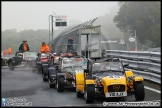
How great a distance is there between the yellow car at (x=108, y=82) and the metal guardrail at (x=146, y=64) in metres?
2.12

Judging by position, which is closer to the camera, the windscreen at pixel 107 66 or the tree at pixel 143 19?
the windscreen at pixel 107 66

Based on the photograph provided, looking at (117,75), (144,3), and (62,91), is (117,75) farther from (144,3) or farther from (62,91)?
(144,3)

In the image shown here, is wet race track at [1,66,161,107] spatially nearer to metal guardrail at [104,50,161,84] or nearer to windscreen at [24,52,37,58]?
metal guardrail at [104,50,161,84]

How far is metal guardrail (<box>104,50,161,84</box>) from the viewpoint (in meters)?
13.1

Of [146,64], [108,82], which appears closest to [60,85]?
[108,82]

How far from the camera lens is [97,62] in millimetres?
11297

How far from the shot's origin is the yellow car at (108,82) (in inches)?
392

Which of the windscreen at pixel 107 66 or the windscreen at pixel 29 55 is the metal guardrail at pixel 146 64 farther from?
the windscreen at pixel 29 55

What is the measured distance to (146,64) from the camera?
1418 cm

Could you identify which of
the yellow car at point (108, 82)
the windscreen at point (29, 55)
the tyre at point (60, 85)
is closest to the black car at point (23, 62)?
the windscreen at point (29, 55)

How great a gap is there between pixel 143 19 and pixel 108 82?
53251 millimetres

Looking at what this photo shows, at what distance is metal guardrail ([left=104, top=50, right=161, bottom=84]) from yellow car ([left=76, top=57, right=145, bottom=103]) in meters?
2.12

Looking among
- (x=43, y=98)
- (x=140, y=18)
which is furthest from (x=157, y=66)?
(x=140, y=18)

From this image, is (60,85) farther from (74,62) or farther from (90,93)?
Answer: (90,93)
